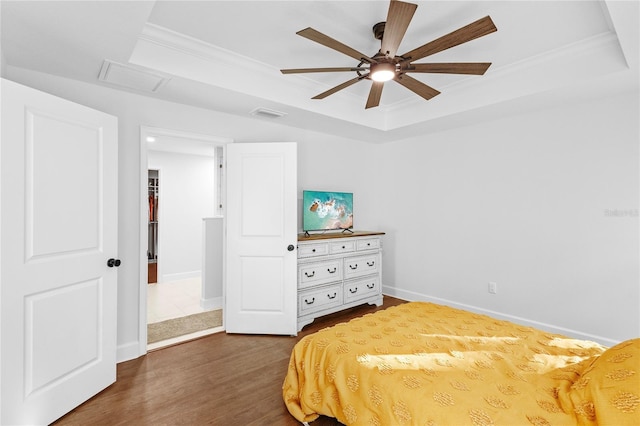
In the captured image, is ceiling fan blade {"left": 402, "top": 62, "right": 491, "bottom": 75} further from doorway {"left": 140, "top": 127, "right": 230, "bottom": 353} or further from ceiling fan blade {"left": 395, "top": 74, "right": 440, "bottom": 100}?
doorway {"left": 140, "top": 127, "right": 230, "bottom": 353}

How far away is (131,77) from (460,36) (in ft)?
8.23

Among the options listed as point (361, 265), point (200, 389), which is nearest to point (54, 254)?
point (200, 389)

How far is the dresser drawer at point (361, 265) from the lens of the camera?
398cm

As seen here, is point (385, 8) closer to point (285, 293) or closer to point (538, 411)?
point (538, 411)

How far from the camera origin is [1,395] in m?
1.71

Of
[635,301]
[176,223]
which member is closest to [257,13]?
[635,301]

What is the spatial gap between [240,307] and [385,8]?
10.1 feet

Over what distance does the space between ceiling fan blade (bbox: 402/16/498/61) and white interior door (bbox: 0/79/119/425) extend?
2374 mm

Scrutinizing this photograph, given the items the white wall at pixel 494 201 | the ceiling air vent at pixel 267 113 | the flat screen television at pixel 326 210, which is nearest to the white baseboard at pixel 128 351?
the white wall at pixel 494 201

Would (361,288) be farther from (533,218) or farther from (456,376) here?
(456,376)

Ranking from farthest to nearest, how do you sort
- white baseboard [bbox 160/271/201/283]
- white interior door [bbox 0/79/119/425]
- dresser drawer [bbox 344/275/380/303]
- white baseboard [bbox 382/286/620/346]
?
white baseboard [bbox 160/271/201/283], dresser drawer [bbox 344/275/380/303], white baseboard [bbox 382/286/620/346], white interior door [bbox 0/79/119/425]

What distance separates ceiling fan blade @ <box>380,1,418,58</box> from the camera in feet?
5.06

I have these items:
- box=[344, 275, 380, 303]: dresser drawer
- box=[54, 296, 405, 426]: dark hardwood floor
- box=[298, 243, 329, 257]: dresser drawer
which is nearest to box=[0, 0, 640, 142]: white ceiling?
box=[298, 243, 329, 257]: dresser drawer

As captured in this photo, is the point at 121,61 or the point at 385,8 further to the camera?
the point at 121,61
